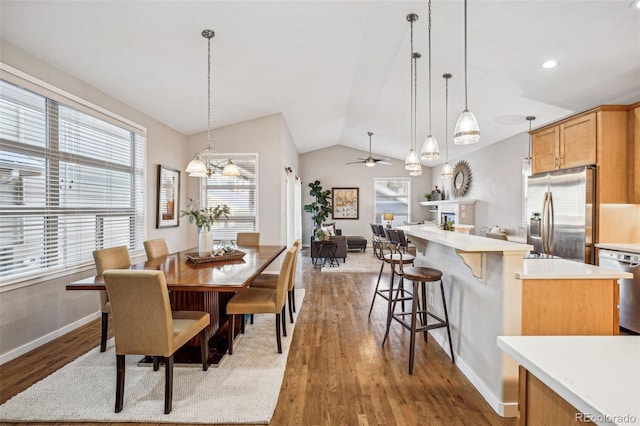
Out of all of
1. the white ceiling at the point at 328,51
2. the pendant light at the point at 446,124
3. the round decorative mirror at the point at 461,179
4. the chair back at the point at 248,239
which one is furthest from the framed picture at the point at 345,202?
the chair back at the point at 248,239

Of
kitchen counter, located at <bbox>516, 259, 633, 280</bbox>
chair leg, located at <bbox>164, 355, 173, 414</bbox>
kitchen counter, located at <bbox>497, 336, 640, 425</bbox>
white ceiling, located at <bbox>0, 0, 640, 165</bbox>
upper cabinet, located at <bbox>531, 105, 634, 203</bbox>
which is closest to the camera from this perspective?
kitchen counter, located at <bbox>497, 336, 640, 425</bbox>

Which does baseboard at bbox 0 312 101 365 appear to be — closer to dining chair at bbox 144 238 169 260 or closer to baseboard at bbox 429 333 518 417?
dining chair at bbox 144 238 169 260

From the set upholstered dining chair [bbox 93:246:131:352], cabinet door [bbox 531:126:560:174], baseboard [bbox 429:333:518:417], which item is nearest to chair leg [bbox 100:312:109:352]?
upholstered dining chair [bbox 93:246:131:352]

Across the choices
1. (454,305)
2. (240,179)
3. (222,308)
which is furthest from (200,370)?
(240,179)

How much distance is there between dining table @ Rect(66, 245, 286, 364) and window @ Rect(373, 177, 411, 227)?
7.25m

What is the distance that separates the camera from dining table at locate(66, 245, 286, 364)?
216cm

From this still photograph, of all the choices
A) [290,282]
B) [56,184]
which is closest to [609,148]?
[290,282]

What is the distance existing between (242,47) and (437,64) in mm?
2339

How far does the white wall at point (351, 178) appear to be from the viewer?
10148mm

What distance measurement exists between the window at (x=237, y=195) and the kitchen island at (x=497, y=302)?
3.91m

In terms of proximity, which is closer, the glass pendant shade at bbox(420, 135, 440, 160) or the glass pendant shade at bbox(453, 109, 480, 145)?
the glass pendant shade at bbox(453, 109, 480, 145)

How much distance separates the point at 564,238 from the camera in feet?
11.8

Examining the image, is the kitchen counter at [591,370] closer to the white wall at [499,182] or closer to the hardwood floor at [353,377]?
the hardwood floor at [353,377]

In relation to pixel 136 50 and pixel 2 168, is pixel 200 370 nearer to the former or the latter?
pixel 2 168
